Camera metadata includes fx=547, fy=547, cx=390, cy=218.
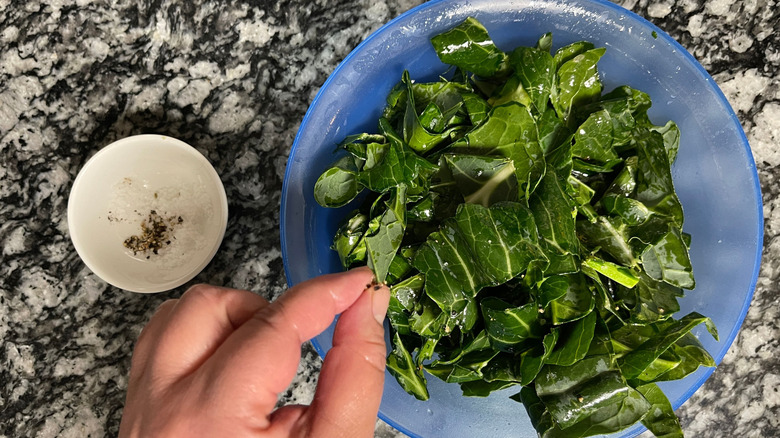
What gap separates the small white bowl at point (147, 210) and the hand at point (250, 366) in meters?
0.58

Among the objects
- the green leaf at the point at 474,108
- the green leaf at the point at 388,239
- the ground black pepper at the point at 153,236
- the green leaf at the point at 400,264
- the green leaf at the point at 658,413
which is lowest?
the ground black pepper at the point at 153,236

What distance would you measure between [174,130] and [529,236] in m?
1.14

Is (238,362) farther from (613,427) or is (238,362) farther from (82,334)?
(82,334)

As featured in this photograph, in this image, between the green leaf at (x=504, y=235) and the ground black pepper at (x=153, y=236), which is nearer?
the green leaf at (x=504, y=235)

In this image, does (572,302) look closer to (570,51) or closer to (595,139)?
(595,139)

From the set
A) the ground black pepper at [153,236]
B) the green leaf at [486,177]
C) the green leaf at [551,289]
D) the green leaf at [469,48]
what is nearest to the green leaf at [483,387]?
the green leaf at [551,289]

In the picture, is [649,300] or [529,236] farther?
[649,300]

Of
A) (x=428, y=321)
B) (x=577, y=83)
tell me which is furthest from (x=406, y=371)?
(x=577, y=83)

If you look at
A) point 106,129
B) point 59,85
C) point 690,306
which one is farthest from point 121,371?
point 690,306

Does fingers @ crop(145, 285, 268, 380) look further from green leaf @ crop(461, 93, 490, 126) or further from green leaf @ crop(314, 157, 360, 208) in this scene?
green leaf @ crop(461, 93, 490, 126)

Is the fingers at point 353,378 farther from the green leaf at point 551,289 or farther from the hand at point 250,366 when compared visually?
the green leaf at point 551,289

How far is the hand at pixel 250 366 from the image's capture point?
861mm

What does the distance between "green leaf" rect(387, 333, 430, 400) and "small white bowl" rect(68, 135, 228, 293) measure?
0.61m

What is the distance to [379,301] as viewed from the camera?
111 centimetres
